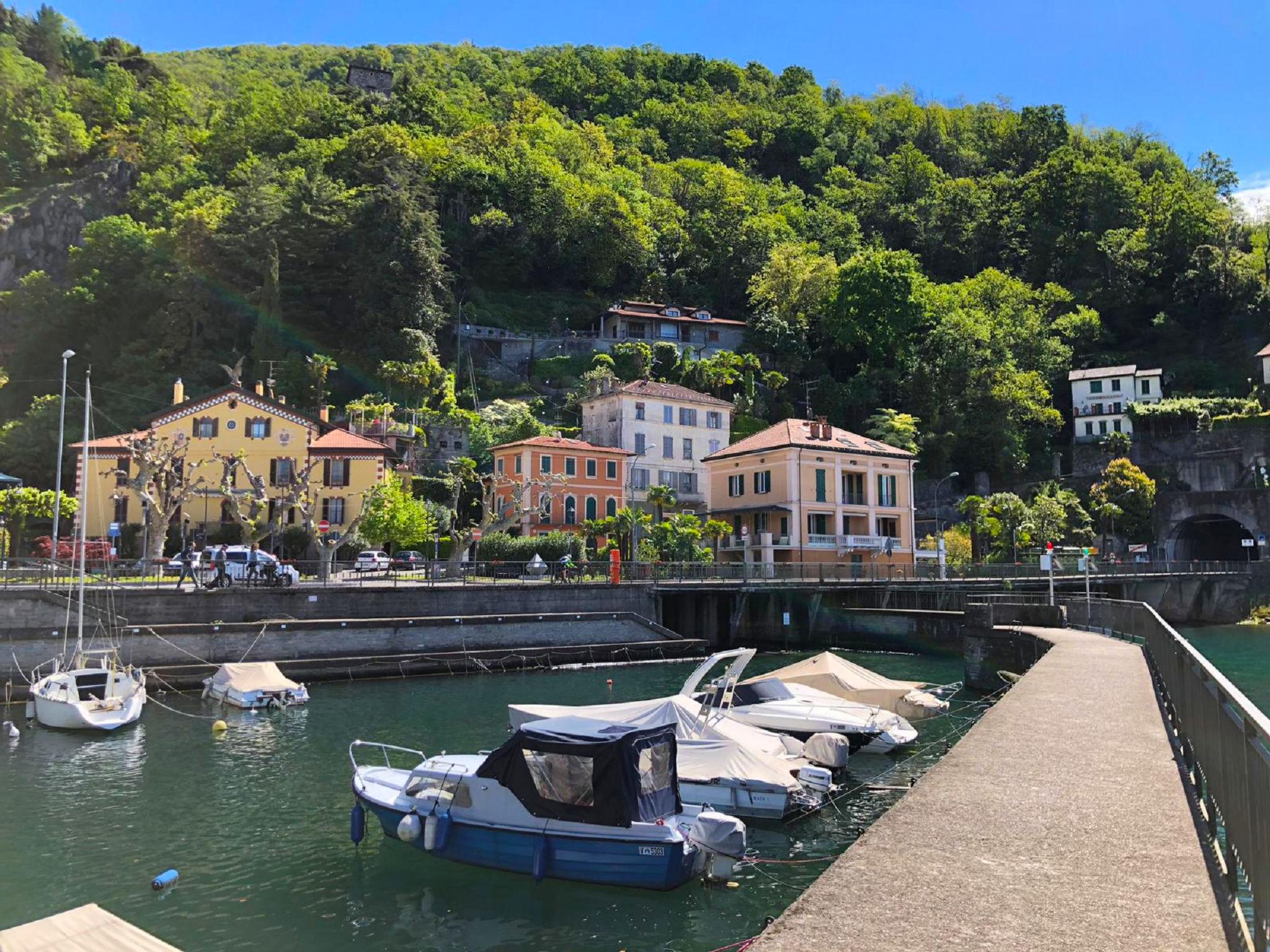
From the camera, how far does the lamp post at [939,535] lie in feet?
178

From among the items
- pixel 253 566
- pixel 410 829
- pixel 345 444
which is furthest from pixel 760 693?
pixel 345 444

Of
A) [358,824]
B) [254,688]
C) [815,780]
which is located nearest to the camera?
[358,824]

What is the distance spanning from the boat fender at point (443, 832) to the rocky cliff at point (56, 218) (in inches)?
4067

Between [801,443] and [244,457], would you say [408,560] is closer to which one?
[244,457]

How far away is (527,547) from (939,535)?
29549 mm

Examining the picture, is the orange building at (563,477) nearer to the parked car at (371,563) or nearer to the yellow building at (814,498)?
the yellow building at (814,498)

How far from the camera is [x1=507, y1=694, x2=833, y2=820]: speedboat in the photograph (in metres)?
18.2

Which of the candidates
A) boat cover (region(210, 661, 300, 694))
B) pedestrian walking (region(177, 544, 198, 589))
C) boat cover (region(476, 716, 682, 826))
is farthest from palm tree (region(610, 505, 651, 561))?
boat cover (region(476, 716, 682, 826))

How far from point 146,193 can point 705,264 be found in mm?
62757

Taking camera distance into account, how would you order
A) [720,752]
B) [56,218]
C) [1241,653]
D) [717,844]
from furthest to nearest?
[56,218] → [1241,653] → [720,752] → [717,844]

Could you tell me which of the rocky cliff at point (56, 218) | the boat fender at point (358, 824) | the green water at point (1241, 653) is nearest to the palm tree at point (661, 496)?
the green water at point (1241, 653)

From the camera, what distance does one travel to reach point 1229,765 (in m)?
7.16

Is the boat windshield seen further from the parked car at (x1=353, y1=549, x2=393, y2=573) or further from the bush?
the bush

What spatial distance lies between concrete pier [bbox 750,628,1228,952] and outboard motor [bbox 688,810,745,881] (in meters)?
4.12
